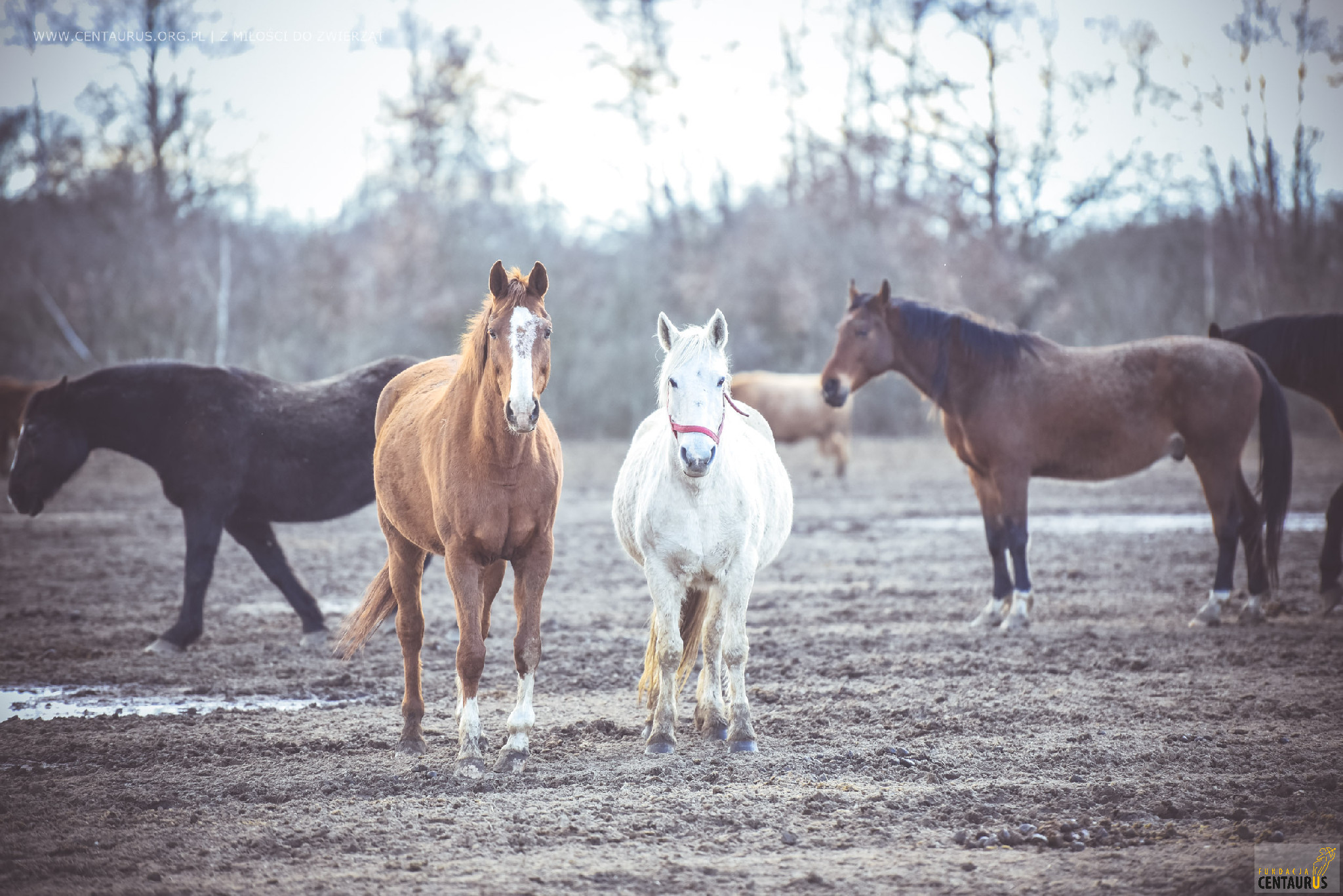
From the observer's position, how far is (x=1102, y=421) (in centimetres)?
720

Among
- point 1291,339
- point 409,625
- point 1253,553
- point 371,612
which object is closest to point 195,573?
point 371,612

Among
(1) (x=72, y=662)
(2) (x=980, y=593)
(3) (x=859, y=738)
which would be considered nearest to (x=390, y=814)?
(3) (x=859, y=738)

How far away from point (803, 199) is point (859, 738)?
22.2 metres

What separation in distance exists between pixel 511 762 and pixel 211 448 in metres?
3.66

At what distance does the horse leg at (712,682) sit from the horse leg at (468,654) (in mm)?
1050

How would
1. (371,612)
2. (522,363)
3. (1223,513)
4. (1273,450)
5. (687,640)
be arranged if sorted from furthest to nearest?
(1273,450) < (1223,513) < (371,612) < (687,640) < (522,363)

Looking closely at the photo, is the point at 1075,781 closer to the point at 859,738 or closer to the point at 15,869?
the point at 859,738

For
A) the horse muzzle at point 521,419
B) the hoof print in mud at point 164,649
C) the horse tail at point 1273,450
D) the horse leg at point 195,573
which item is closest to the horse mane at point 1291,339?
the horse tail at point 1273,450

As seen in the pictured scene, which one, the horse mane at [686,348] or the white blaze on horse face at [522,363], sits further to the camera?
the horse mane at [686,348]

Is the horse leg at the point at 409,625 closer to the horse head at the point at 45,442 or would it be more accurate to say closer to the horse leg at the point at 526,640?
the horse leg at the point at 526,640

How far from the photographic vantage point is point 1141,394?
722cm

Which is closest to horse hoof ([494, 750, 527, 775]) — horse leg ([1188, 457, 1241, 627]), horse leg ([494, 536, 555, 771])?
horse leg ([494, 536, 555, 771])

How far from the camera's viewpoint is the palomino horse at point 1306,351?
754cm

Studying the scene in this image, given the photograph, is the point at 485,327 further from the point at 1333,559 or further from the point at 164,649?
the point at 1333,559
